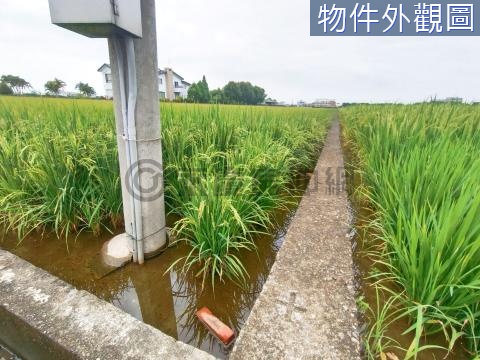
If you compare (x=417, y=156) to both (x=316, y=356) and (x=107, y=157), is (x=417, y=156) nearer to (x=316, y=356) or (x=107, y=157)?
(x=316, y=356)

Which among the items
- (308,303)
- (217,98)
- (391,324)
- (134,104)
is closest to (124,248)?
(134,104)

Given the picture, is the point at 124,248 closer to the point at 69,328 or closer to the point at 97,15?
the point at 69,328

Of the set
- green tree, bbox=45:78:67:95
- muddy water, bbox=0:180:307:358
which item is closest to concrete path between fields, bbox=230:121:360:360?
muddy water, bbox=0:180:307:358

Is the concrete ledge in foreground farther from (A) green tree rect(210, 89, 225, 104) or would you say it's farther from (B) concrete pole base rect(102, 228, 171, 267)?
(A) green tree rect(210, 89, 225, 104)

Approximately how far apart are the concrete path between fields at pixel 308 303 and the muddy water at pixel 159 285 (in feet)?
0.66

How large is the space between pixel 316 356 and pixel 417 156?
5.30 ft

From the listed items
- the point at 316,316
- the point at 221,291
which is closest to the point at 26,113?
the point at 221,291

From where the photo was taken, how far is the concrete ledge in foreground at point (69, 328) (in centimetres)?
107

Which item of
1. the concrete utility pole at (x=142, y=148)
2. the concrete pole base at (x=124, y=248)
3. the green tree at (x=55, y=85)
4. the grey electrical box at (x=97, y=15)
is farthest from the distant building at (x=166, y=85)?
the green tree at (x=55, y=85)

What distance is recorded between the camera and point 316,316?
1.25m

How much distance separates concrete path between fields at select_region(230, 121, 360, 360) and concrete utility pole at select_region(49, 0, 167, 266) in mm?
957

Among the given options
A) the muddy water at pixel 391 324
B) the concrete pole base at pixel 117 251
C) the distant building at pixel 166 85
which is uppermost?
the distant building at pixel 166 85

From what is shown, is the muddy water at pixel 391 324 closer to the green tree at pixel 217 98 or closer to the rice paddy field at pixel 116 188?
the rice paddy field at pixel 116 188

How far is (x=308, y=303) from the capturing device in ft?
4.37
